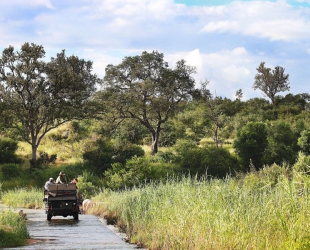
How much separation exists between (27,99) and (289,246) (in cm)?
4703

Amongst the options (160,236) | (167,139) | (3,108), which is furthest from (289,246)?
(167,139)

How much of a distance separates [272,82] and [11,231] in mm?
87168

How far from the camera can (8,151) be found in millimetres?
55188

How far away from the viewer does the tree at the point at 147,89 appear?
63188 millimetres

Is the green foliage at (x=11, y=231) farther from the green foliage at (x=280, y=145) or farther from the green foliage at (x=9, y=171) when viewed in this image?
the green foliage at (x=280, y=145)

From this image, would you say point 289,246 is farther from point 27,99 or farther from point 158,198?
point 27,99

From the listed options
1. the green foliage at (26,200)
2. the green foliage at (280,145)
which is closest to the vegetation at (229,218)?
the green foliage at (26,200)

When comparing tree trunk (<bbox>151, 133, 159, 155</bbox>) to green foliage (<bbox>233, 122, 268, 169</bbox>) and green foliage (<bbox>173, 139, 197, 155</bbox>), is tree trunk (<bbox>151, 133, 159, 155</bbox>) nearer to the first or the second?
green foliage (<bbox>173, 139, 197, 155</bbox>)

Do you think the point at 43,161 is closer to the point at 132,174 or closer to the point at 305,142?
the point at 132,174

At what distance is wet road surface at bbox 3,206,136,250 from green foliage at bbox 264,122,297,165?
3781 centimetres

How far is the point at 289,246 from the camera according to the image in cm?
1012

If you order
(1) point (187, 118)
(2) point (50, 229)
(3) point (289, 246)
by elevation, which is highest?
(1) point (187, 118)

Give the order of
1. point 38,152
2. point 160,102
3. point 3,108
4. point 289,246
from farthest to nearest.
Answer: point 160,102
point 38,152
point 3,108
point 289,246

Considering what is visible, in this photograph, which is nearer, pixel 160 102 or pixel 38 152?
pixel 38 152
